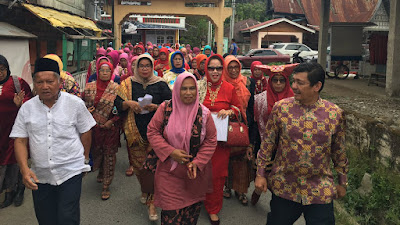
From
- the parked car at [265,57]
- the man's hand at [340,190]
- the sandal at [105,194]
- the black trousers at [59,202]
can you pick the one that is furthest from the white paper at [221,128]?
the parked car at [265,57]

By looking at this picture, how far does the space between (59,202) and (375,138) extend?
4196mm

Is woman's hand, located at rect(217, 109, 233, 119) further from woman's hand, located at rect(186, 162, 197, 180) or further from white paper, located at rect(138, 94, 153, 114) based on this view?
woman's hand, located at rect(186, 162, 197, 180)

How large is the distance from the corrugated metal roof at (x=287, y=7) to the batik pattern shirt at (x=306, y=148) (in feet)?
106

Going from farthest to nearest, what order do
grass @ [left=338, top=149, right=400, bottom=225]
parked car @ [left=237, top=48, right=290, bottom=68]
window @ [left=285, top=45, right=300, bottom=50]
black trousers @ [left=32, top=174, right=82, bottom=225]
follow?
window @ [left=285, top=45, right=300, bottom=50] < parked car @ [left=237, top=48, right=290, bottom=68] < grass @ [left=338, top=149, right=400, bottom=225] < black trousers @ [left=32, top=174, right=82, bottom=225]

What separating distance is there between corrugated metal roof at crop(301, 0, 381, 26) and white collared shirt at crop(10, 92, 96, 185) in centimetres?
1442

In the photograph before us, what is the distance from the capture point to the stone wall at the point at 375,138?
4.64 metres

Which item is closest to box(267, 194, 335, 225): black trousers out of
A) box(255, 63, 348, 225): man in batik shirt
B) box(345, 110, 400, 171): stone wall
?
box(255, 63, 348, 225): man in batik shirt

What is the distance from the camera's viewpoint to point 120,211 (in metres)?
4.43

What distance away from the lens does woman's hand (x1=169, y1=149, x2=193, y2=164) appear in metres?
2.97

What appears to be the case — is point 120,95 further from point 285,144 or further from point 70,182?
point 285,144

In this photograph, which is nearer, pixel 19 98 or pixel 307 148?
pixel 307 148

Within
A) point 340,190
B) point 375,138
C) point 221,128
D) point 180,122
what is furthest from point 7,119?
point 375,138

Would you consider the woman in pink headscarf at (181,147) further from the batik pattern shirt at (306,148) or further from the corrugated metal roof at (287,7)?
the corrugated metal roof at (287,7)

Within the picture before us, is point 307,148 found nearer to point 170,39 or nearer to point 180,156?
point 180,156
